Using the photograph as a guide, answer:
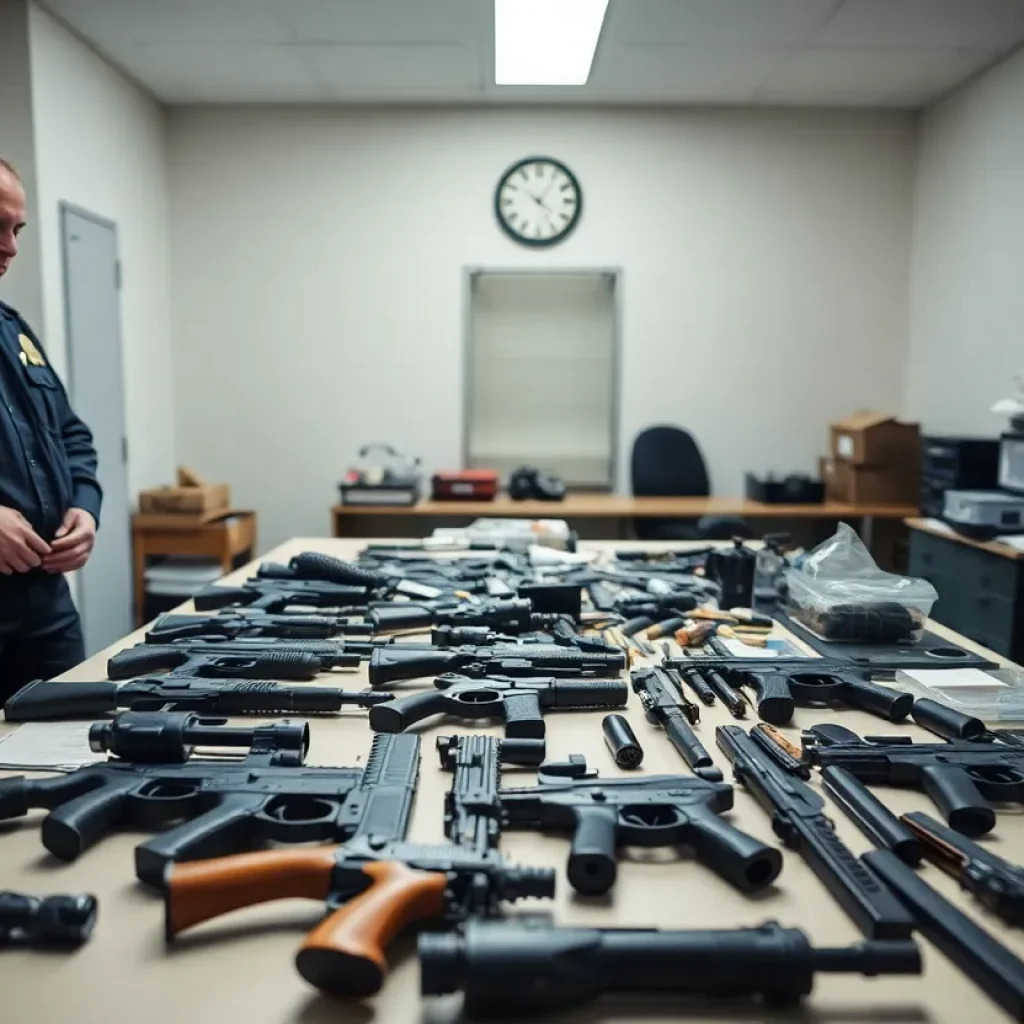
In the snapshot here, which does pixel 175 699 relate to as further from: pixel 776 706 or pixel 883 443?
pixel 883 443

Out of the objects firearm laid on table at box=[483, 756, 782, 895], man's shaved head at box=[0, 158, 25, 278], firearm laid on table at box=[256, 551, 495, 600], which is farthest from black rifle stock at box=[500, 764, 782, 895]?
man's shaved head at box=[0, 158, 25, 278]

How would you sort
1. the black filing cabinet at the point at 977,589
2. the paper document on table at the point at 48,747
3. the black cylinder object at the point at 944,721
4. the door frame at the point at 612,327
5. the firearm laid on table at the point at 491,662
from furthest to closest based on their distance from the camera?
the door frame at the point at 612,327 < the black filing cabinet at the point at 977,589 < the firearm laid on table at the point at 491,662 < the black cylinder object at the point at 944,721 < the paper document on table at the point at 48,747

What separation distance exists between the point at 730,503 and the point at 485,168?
2207mm

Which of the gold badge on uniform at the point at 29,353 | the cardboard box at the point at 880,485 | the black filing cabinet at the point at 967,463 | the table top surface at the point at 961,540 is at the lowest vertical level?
the table top surface at the point at 961,540

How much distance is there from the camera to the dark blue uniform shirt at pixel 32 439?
6.39 ft

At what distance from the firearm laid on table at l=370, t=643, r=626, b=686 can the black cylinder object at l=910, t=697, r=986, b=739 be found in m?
0.53

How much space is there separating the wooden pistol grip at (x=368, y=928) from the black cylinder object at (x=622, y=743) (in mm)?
487

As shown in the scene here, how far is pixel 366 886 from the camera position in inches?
35.4

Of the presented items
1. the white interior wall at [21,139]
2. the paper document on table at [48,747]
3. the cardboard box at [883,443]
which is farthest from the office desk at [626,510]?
the paper document on table at [48,747]

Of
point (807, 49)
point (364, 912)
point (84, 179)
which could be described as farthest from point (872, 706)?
point (84, 179)

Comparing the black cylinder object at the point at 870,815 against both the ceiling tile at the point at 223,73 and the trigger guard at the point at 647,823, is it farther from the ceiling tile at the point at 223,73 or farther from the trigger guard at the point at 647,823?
the ceiling tile at the point at 223,73

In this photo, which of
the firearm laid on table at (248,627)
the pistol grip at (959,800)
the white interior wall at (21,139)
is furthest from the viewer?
the white interior wall at (21,139)

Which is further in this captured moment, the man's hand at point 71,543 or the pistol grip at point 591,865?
the man's hand at point 71,543

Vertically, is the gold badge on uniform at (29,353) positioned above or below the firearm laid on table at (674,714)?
above
